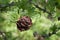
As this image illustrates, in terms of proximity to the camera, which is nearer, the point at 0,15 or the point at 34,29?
the point at 0,15

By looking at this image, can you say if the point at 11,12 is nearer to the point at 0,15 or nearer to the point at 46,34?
the point at 0,15

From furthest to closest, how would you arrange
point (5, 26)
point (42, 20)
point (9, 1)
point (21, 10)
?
point (42, 20), point (5, 26), point (9, 1), point (21, 10)

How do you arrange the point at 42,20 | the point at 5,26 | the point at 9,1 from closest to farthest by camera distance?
the point at 9,1 < the point at 5,26 < the point at 42,20

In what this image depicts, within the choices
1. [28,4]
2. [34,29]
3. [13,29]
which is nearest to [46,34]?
[34,29]

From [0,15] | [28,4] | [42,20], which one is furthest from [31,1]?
[42,20]

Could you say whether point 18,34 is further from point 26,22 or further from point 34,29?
point 26,22

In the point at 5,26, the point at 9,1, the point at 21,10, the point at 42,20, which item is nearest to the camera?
the point at 21,10

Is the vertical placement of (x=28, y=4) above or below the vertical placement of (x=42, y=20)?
above
